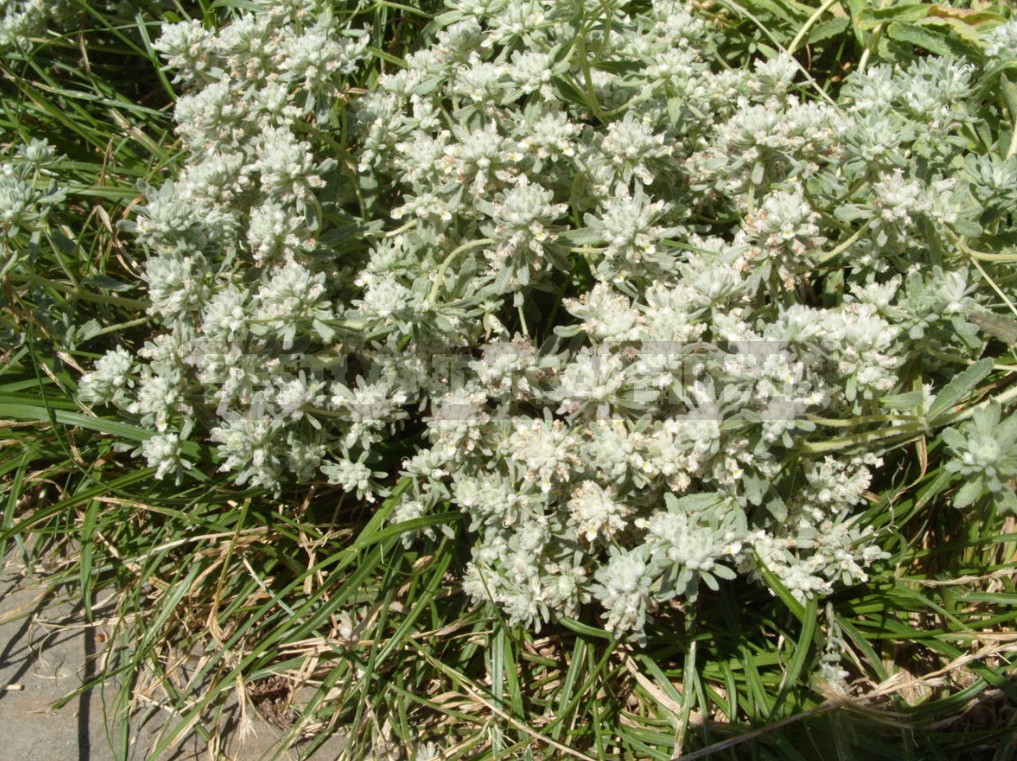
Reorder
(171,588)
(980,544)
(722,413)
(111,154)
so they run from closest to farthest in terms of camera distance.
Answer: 1. (722,413)
2. (980,544)
3. (171,588)
4. (111,154)

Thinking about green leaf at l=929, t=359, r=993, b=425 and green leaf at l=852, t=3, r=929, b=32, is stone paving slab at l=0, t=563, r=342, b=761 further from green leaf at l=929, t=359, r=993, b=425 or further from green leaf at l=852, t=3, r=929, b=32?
green leaf at l=852, t=3, r=929, b=32

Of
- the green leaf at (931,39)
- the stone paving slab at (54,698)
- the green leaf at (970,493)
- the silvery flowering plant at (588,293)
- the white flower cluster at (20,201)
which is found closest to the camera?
the green leaf at (970,493)

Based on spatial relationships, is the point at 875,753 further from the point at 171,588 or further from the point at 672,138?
the point at 171,588

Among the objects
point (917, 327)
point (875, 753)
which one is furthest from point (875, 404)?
point (875, 753)

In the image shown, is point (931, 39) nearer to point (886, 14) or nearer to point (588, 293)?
point (886, 14)

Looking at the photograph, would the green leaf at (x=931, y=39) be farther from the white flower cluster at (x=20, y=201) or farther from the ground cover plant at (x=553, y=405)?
the white flower cluster at (x=20, y=201)

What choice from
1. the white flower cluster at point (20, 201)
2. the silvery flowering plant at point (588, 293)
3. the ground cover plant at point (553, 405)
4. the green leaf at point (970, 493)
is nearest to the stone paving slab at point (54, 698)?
the ground cover plant at point (553, 405)

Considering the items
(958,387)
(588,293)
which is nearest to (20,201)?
(588,293)
